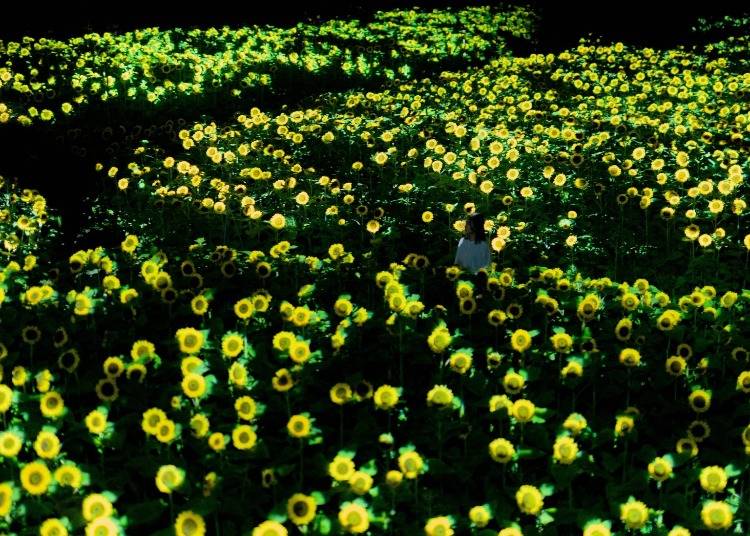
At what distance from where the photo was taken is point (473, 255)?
15.1ft

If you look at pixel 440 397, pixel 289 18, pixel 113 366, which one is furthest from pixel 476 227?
pixel 289 18

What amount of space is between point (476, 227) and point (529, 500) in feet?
7.86

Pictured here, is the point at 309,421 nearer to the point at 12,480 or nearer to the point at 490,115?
the point at 12,480

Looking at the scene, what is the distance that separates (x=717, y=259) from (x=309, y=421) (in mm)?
3739

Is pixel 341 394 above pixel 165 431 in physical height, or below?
above

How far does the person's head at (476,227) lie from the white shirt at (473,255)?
0.14 ft

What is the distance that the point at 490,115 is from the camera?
311 inches

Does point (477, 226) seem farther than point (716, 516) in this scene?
Yes

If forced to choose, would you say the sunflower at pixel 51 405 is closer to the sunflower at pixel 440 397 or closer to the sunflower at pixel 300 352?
the sunflower at pixel 300 352

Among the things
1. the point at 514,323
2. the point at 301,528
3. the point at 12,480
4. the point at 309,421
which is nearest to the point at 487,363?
the point at 514,323

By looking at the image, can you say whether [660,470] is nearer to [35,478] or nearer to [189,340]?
[189,340]

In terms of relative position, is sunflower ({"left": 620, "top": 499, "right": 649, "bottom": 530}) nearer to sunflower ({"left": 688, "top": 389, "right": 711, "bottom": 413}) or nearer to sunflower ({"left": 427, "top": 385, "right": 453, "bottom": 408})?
sunflower ({"left": 688, "top": 389, "right": 711, "bottom": 413})

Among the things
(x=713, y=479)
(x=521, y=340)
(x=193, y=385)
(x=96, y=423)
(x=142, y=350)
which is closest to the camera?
(x=713, y=479)

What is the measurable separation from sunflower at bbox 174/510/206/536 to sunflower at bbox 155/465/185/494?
189mm
